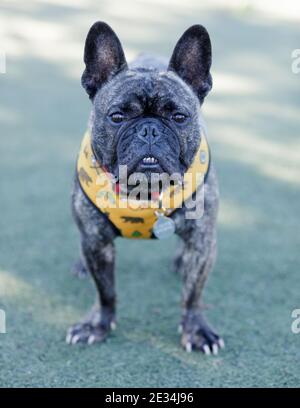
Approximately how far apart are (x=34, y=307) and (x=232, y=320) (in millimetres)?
703

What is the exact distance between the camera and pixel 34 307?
2.38 metres

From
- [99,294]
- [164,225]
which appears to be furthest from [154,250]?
[164,225]

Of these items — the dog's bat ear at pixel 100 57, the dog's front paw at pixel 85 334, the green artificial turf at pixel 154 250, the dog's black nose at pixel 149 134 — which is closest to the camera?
the dog's black nose at pixel 149 134

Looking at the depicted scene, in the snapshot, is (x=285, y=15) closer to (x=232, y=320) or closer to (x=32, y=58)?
(x=32, y=58)

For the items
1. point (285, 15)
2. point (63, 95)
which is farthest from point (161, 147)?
point (285, 15)

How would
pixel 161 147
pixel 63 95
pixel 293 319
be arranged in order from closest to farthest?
pixel 161 147 → pixel 293 319 → pixel 63 95

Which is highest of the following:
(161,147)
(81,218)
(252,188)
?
(161,147)

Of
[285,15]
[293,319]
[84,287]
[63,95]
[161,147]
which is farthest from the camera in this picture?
[285,15]

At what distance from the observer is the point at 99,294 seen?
2240 mm

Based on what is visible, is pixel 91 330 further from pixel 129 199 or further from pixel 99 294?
pixel 129 199

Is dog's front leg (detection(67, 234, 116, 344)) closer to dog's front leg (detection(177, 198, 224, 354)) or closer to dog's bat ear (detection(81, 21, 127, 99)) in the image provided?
dog's front leg (detection(177, 198, 224, 354))

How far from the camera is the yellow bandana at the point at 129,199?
6.56 ft

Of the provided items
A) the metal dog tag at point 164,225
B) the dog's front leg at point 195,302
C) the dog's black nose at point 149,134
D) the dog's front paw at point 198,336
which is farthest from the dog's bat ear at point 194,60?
the dog's front paw at point 198,336

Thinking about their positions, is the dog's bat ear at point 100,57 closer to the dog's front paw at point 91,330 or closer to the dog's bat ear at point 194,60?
the dog's bat ear at point 194,60
